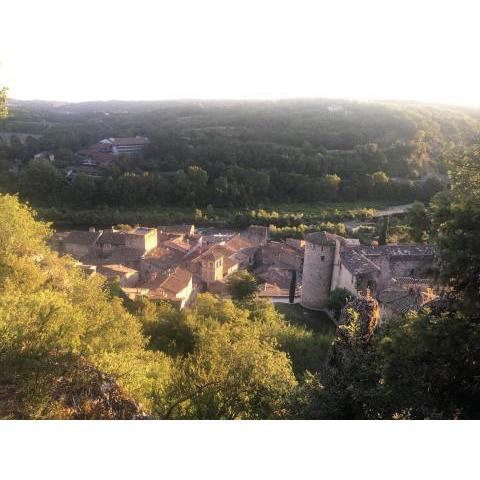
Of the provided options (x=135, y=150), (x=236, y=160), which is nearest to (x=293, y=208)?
(x=236, y=160)

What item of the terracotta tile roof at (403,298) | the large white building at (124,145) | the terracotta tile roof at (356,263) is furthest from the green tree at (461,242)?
the large white building at (124,145)

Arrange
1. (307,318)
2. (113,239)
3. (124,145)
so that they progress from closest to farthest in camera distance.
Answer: (307,318) → (113,239) → (124,145)

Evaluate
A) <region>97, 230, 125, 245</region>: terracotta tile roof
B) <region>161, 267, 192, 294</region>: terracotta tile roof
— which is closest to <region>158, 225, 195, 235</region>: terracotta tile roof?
<region>97, 230, 125, 245</region>: terracotta tile roof

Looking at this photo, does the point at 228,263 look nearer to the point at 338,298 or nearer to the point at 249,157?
the point at 338,298

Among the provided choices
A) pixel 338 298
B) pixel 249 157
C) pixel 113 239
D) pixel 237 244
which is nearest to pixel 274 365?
pixel 338 298

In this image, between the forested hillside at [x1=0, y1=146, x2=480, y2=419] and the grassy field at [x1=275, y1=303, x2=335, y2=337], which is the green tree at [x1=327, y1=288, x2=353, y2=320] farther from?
the forested hillside at [x1=0, y1=146, x2=480, y2=419]

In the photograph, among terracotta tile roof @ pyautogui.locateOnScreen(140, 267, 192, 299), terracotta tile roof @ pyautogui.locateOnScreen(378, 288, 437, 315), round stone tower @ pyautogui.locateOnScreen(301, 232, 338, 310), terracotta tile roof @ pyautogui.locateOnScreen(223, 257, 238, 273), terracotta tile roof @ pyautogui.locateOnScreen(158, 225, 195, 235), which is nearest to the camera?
terracotta tile roof @ pyautogui.locateOnScreen(378, 288, 437, 315)

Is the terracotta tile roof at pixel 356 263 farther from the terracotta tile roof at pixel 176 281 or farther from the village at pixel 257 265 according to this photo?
the terracotta tile roof at pixel 176 281
